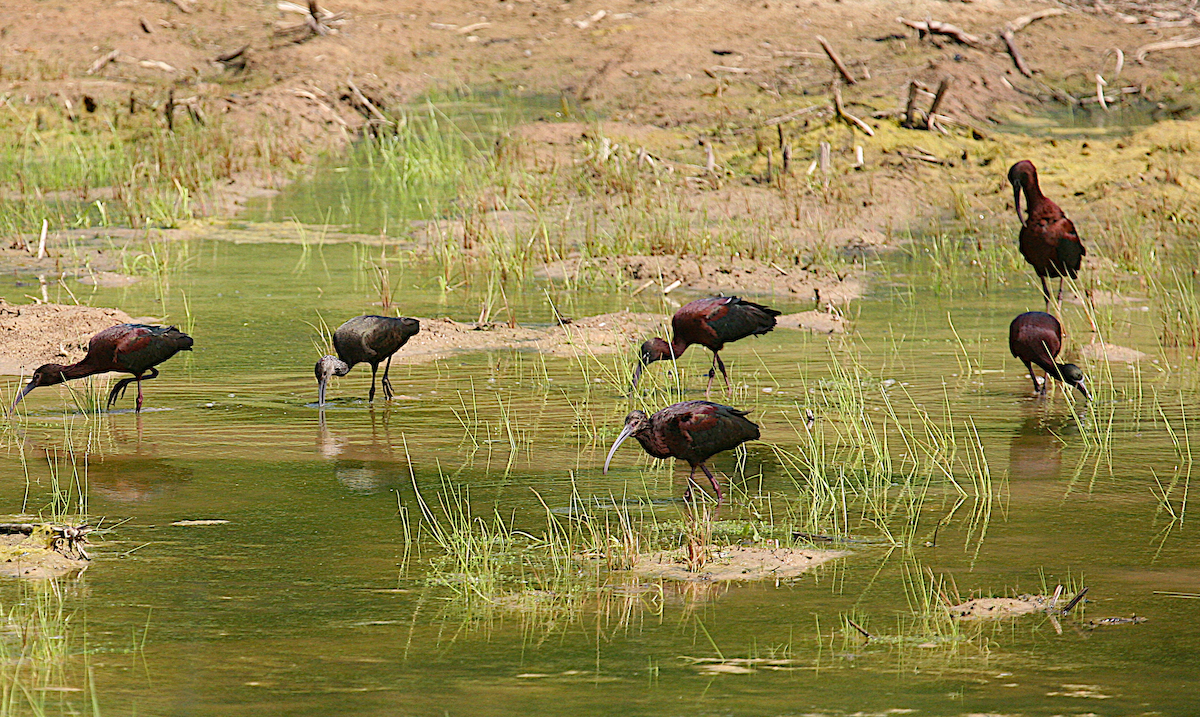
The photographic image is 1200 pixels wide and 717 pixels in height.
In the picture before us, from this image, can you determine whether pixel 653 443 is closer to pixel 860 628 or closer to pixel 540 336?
pixel 860 628

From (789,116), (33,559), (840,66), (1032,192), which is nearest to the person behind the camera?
(33,559)

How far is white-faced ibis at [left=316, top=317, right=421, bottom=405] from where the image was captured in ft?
28.0

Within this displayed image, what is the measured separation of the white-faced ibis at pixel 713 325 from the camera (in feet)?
29.0

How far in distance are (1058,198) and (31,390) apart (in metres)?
10.5

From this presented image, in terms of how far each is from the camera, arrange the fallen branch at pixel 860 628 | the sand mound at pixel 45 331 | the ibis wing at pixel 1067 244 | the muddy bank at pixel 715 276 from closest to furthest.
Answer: the fallen branch at pixel 860 628 < the sand mound at pixel 45 331 < the ibis wing at pixel 1067 244 < the muddy bank at pixel 715 276

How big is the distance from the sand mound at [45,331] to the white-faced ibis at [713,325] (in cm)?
342

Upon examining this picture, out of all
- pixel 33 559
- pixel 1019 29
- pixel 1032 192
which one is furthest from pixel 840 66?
pixel 33 559

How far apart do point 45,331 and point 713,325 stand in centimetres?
413

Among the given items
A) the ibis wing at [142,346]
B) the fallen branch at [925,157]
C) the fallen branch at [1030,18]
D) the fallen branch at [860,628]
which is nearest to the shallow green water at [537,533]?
the fallen branch at [860,628]

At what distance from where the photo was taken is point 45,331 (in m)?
9.91

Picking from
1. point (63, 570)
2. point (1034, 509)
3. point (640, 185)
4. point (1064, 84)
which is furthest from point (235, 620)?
point (1064, 84)

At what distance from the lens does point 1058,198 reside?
15781 millimetres

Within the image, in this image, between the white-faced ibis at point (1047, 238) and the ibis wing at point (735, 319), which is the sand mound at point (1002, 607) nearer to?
the ibis wing at point (735, 319)

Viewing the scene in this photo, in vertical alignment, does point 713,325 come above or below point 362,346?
above
